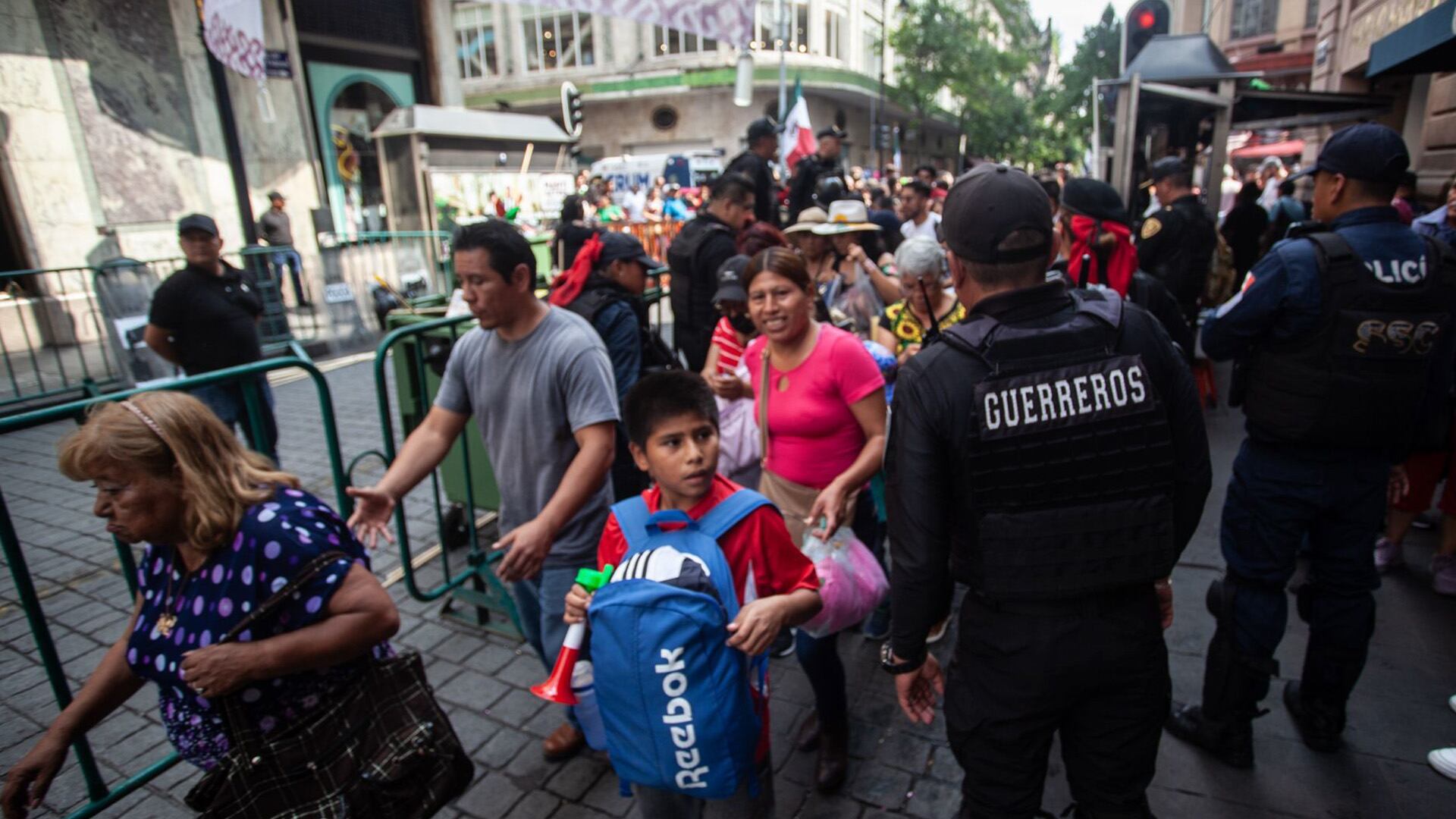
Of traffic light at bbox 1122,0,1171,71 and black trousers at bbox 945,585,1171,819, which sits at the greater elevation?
traffic light at bbox 1122,0,1171,71

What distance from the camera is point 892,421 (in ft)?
6.57

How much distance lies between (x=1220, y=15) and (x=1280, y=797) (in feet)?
108

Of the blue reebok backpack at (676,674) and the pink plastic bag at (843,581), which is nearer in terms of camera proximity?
the blue reebok backpack at (676,674)

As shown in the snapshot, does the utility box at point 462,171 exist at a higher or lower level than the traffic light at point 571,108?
lower

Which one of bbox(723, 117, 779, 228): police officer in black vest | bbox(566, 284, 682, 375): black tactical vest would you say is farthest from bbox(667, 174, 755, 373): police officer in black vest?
bbox(723, 117, 779, 228): police officer in black vest

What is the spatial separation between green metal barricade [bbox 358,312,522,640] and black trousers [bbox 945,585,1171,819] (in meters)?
2.49

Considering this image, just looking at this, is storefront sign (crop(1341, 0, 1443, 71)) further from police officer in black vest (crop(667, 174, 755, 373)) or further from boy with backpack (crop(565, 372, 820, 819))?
boy with backpack (crop(565, 372, 820, 819))

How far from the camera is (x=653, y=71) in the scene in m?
37.4

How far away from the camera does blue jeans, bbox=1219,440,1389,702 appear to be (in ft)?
8.95

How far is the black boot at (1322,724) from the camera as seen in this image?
9.70ft

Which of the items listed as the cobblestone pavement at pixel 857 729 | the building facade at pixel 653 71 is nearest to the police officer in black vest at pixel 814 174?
the cobblestone pavement at pixel 857 729

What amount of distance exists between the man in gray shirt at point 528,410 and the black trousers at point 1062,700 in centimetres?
140

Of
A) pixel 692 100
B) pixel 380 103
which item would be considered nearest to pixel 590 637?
pixel 380 103

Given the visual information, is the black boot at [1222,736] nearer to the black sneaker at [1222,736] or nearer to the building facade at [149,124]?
the black sneaker at [1222,736]
